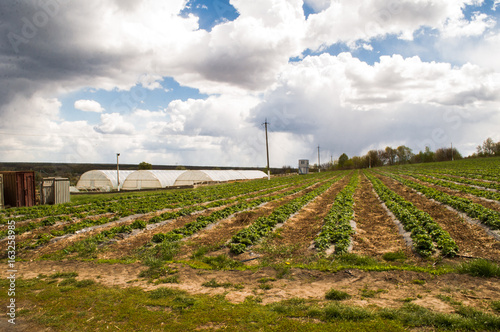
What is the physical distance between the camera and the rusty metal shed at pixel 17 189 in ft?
86.6

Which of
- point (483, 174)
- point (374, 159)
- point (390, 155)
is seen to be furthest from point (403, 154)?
point (483, 174)

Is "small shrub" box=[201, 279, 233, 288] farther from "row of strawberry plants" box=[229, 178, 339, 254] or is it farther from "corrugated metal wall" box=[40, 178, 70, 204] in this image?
"corrugated metal wall" box=[40, 178, 70, 204]

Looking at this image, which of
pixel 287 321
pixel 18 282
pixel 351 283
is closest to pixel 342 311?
pixel 287 321

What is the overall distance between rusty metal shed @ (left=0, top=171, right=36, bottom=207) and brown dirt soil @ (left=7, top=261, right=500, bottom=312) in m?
21.2

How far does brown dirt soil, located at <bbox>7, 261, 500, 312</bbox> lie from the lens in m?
6.75

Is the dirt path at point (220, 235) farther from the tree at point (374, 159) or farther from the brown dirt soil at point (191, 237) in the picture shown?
the tree at point (374, 159)

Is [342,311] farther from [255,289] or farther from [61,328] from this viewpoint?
[61,328]

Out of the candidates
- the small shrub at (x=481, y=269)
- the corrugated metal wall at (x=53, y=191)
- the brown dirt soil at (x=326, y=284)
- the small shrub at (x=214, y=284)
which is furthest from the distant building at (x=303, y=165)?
the small shrub at (x=214, y=284)

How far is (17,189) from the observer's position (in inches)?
1039

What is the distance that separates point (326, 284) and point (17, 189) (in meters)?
29.3

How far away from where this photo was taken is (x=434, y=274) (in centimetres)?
803

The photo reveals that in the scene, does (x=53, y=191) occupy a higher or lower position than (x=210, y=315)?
higher

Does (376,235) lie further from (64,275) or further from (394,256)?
(64,275)

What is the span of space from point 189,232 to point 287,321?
8.85 metres
